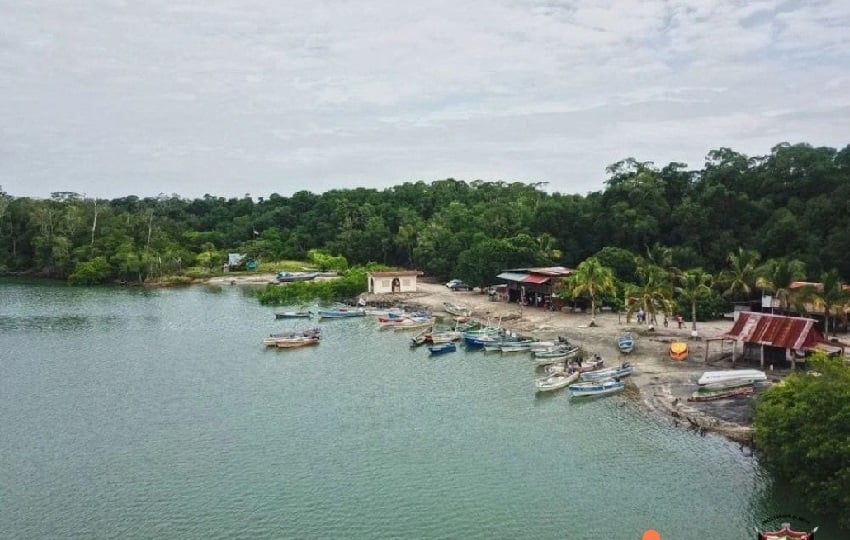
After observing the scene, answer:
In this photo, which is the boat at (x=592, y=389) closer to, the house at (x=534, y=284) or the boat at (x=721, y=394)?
the boat at (x=721, y=394)

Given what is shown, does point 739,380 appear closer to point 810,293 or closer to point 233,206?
point 810,293

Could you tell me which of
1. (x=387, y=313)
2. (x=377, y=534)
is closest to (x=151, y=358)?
(x=387, y=313)

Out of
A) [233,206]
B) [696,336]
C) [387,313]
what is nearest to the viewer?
[696,336]

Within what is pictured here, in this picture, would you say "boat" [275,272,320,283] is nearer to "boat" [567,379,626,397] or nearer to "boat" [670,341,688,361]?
"boat" [670,341,688,361]

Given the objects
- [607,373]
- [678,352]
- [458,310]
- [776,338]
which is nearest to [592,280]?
[678,352]

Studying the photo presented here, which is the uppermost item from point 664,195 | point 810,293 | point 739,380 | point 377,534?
point 664,195

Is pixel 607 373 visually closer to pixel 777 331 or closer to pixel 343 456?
pixel 777 331

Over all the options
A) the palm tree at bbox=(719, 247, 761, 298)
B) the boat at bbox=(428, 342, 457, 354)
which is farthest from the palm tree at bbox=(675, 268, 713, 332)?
the boat at bbox=(428, 342, 457, 354)
